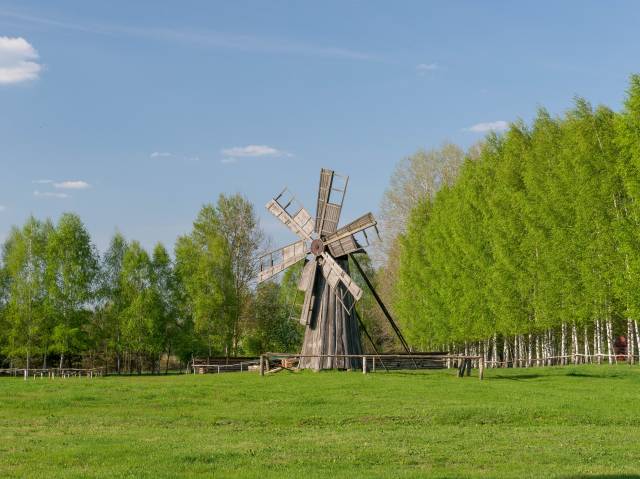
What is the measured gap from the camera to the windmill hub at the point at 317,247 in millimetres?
47188

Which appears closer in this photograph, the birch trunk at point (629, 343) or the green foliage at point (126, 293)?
the birch trunk at point (629, 343)

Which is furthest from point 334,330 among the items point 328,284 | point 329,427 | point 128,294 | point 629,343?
point 128,294

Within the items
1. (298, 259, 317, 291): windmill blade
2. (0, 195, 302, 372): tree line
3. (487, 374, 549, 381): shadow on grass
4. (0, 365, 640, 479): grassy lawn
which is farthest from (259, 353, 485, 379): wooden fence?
(0, 195, 302, 372): tree line

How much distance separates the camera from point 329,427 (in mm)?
25016

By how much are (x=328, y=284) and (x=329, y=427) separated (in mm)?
22151

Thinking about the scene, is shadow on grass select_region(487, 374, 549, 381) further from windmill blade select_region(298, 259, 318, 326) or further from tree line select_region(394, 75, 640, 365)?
windmill blade select_region(298, 259, 318, 326)

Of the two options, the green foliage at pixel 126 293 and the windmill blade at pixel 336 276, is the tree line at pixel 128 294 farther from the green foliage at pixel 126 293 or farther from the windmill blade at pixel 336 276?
the windmill blade at pixel 336 276

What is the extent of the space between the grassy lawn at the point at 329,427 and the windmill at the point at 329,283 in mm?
5073

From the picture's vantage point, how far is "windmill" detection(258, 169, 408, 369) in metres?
46.4

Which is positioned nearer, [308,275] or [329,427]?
[329,427]

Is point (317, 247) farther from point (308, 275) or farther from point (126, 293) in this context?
point (126, 293)

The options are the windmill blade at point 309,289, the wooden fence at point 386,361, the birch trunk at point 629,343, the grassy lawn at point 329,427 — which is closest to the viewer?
the grassy lawn at point 329,427

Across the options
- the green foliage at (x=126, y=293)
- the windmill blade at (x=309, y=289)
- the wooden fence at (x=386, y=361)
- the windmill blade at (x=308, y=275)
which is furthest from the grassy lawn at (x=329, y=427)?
the green foliage at (x=126, y=293)

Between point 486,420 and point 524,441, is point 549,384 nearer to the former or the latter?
point 486,420
